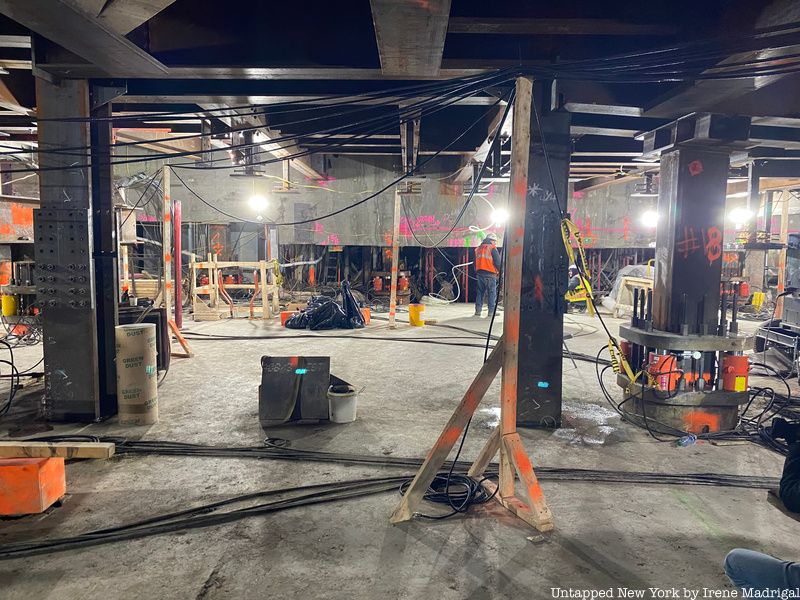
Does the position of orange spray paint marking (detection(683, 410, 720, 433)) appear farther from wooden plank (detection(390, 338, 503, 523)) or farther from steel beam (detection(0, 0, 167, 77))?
steel beam (detection(0, 0, 167, 77))

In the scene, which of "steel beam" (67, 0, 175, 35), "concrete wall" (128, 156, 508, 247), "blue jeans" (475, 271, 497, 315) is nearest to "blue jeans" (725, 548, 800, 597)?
"steel beam" (67, 0, 175, 35)

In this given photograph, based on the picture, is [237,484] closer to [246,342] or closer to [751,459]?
[751,459]

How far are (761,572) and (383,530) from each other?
1842mm

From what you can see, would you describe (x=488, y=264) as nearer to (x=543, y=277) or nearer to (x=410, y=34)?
(x=543, y=277)

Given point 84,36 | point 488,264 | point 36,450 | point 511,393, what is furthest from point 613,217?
point 36,450

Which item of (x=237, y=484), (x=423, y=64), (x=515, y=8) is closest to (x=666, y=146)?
(x=515, y=8)

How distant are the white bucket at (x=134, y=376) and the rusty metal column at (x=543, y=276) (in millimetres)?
3522

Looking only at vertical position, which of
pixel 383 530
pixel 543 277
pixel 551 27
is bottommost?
pixel 383 530

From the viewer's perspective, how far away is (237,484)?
3518 millimetres

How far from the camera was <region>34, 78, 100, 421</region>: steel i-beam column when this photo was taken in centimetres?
459

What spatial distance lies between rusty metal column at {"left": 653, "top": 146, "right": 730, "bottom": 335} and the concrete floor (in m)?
1.26

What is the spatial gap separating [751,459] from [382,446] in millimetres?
3041

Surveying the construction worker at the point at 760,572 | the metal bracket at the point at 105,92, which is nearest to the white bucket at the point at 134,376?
the metal bracket at the point at 105,92

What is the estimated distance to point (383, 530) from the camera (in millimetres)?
2953
